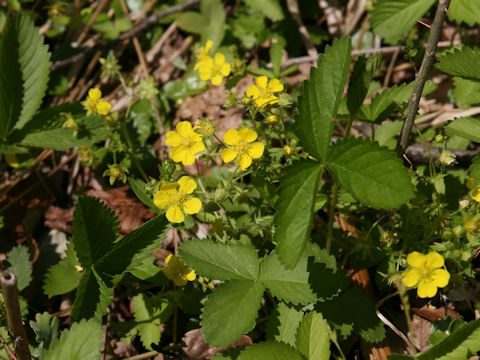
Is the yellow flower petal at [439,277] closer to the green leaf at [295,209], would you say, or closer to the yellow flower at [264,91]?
the green leaf at [295,209]

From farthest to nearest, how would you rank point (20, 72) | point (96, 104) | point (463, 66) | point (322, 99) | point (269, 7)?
point (269, 7)
point (20, 72)
point (96, 104)
point (463, 66)
point (322, 99)

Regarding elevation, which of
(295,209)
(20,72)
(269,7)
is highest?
(20,72)

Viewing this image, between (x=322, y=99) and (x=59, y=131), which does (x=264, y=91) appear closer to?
(x=322, y=99)

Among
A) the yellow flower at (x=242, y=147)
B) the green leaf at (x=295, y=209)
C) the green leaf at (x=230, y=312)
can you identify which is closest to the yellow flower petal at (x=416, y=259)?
the green leaf at (x=295, y=209)

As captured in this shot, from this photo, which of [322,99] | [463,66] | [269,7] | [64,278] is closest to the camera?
[322,99]

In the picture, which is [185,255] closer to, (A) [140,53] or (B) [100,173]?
(B) [100,173]

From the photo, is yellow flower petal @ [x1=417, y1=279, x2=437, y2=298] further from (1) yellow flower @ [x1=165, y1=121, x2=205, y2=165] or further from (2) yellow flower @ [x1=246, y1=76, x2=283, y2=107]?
(1) yellow flower @ [x1=165, y1=121, x2=205, y2=165]

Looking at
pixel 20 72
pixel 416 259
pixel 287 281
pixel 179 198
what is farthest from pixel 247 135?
pixel 20 72
